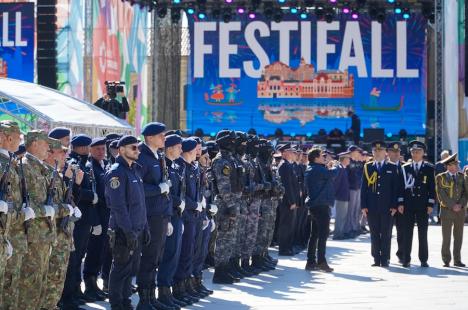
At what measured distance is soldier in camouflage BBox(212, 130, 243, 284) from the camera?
584 inches

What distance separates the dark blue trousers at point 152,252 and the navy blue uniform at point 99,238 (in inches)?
55.5

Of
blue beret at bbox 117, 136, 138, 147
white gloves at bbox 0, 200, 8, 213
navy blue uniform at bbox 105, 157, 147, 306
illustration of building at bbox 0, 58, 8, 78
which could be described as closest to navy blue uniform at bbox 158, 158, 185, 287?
navy blue uniform at bbox 105, 157, 147, 306

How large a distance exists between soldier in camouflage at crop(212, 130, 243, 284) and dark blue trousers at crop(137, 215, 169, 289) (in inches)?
120

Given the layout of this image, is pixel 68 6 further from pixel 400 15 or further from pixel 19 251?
pixel 19 251

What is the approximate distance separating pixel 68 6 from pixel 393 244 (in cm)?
1195

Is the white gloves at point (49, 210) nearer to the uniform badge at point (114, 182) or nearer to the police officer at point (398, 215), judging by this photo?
the uniform badge at point (114, 182)

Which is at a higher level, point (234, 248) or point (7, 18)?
point (7, 18)

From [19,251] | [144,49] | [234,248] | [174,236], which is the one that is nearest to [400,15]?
[144,49]

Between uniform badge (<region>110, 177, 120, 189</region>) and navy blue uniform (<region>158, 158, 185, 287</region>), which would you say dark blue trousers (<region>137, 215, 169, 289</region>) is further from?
uniform badge (<region>110, 177, 120, 189</region>)

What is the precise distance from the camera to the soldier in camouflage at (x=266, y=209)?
17234 millimetres

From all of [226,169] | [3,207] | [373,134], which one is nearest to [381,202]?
[226,169]

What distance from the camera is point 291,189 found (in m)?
20.0

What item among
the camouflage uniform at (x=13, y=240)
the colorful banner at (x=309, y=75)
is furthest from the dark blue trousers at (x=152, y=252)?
the colorful banner at (x=309, y=75)

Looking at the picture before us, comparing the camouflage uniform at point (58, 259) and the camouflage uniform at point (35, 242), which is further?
the camouflage uniform at point (58, 259)
